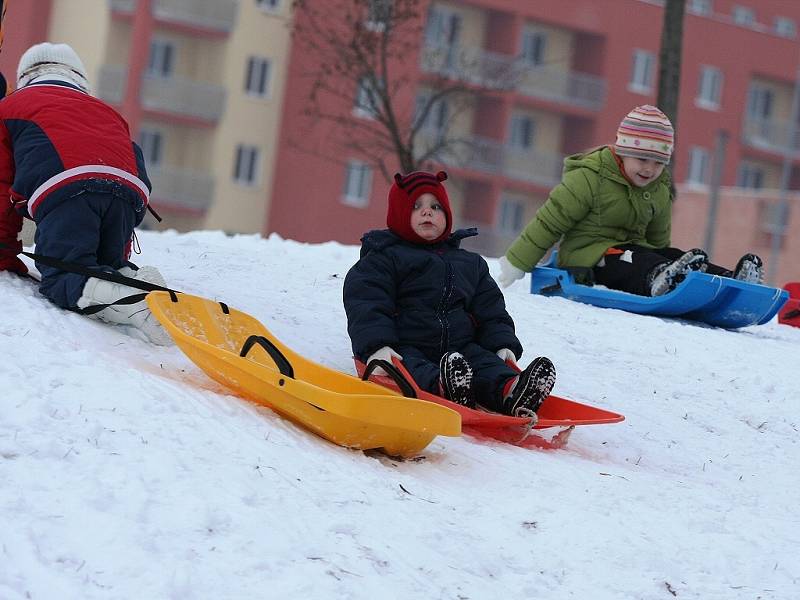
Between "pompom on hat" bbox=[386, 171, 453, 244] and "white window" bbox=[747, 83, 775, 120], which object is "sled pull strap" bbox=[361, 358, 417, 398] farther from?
"white window" bbox=[747, 83, 775, 120]

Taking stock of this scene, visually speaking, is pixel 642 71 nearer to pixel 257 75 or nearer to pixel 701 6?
pixel 701 6

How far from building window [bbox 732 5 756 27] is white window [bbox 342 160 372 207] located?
16.8 metres

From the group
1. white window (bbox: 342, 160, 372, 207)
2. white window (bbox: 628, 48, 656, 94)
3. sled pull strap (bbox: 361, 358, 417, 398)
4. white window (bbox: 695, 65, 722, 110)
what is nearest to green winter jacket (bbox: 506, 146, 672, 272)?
sled pull strap (bbox: 361, 358, 417, 398)

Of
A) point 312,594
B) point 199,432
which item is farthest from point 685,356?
point 312,594

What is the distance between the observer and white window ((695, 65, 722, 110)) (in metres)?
42.9

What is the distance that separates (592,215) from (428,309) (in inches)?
116

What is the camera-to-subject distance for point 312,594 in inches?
134

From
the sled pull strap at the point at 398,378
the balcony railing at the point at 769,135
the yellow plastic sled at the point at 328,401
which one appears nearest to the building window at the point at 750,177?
the balcony railing at the point at 769,135

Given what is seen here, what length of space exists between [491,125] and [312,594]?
3627cm

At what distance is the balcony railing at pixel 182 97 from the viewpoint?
34.9 m

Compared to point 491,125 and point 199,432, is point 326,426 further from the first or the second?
point 491,125

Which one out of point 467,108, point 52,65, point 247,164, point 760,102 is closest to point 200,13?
point 247,164

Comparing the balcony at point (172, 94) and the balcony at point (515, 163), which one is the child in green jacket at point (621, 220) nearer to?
the balcony at point (172, 94)

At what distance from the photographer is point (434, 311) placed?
5.63 m
